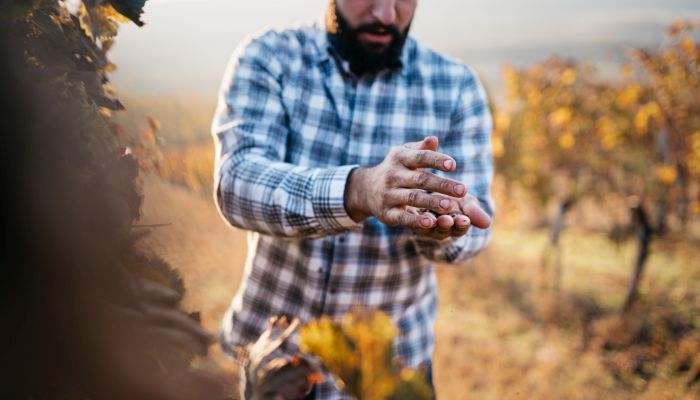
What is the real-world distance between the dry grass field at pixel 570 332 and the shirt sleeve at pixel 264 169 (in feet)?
7.39

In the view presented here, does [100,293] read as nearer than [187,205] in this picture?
Yes

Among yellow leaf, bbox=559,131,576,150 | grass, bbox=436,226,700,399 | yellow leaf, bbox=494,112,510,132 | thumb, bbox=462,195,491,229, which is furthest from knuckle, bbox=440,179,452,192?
yellow leaf, bbox=494,112,510,132

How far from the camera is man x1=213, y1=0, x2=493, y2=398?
1595 mm

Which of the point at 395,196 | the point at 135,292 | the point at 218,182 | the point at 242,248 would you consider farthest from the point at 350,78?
the point at 135,292

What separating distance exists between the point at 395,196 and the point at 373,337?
27 centimetres

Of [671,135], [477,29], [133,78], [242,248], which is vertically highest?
[477,29]

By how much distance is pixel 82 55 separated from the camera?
0.72 meters

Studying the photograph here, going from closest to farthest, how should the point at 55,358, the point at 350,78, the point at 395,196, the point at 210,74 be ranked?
1. the point at 55,358
2. the point at 395,196
3. the point at 350,78
4. the point at 210,74

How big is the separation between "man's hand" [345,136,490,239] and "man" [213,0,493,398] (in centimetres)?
43

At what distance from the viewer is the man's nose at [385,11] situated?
1675mm

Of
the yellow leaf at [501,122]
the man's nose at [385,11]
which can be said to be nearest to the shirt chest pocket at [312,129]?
the man's nose at [385,11]

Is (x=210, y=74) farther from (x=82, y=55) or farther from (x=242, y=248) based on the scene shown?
(x=82, y=55)

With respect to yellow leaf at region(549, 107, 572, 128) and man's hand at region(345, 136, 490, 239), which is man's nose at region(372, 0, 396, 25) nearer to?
man's hand at region(345, 136, 490, 239)

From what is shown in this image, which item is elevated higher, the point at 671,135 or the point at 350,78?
the point at 350,78
